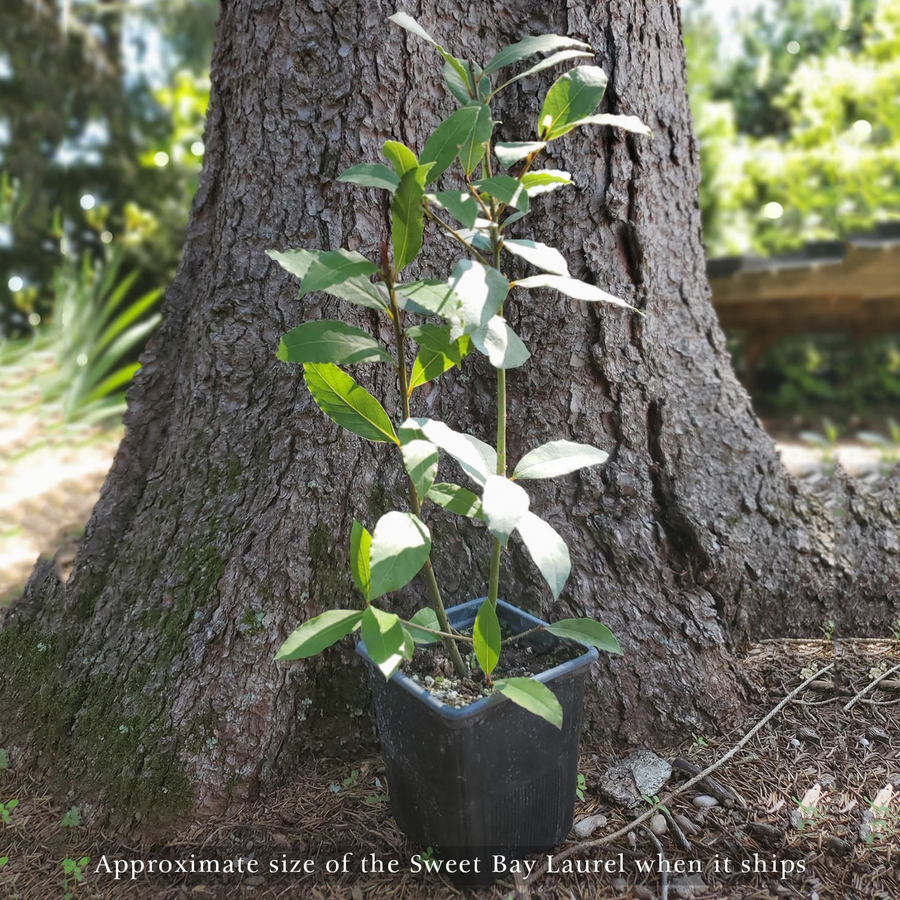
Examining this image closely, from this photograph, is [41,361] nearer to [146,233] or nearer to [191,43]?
[146,233]

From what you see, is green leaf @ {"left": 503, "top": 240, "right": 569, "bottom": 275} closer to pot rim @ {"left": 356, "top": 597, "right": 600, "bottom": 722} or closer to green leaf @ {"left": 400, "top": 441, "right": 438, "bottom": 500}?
green leaf @ {"left": 400, "top": 441, "right": 438, "bottom": 500}

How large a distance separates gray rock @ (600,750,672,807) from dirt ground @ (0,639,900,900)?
16 millimetres

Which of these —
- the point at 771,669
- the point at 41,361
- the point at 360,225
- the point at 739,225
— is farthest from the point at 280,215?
the point at 739,225

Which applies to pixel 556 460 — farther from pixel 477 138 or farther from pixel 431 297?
pixel 477 138

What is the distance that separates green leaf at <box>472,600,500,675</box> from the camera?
1.11m

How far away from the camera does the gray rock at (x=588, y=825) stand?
129cm

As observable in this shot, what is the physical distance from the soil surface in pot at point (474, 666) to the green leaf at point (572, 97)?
2.75ft

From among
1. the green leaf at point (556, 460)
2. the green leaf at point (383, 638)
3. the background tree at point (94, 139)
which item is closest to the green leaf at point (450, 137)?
the green leaf at point (556, 460)

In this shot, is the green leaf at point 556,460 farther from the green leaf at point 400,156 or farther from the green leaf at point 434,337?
the green leaf at point 400,156

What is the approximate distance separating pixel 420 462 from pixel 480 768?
511 mm

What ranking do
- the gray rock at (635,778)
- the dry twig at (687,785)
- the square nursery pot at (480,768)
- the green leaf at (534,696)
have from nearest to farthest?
the green leaf at (534,696) → the square nursery pot at (480,768) → the dry twig at (687,785) → the gray rock at (635,778)

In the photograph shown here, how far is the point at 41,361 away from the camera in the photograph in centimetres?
358

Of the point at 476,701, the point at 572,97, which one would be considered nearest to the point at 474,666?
the point at 476,701

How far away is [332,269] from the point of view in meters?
0.94
